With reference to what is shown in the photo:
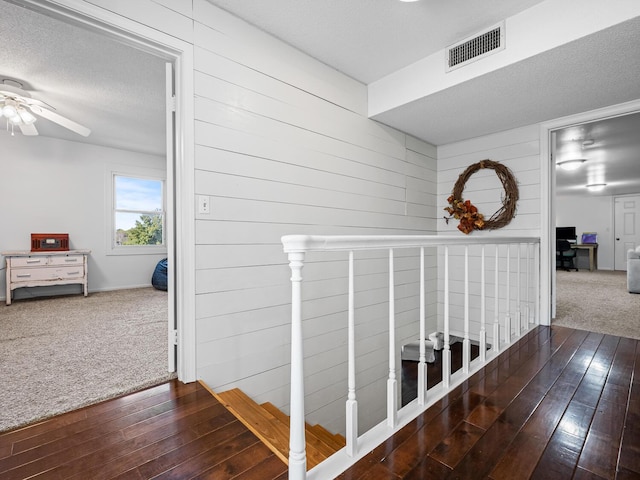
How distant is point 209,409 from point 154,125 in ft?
12.1

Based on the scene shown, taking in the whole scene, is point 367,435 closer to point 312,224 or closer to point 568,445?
point 568,445

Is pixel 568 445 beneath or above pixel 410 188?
beneath

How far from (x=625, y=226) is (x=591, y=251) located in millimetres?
1271

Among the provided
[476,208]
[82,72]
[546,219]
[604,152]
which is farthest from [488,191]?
[82,72]

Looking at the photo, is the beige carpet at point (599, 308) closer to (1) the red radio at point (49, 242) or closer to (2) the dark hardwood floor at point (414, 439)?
(2) the dark hardwood floor at point (414, 439)

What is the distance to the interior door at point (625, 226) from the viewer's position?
8430mm

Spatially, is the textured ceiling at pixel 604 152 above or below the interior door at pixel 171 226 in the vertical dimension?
above

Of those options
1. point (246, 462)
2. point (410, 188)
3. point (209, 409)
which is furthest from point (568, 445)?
point (410, 188)

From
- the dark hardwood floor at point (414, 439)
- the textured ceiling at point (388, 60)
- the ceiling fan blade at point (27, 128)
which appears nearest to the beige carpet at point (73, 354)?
the dark hardwood floor at point (414, 439)

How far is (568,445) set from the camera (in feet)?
4.42

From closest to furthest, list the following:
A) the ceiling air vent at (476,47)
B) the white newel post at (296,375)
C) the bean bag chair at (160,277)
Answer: the white newel post at (296,375), the ceiling air vent at (476,47), the bean bag chair at (160,277)

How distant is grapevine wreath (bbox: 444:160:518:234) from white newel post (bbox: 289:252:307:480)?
2.98m

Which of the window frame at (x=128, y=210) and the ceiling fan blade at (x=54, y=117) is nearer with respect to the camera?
the ceiling fan blade at (x=54, y=117)

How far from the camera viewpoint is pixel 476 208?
3547 mm
